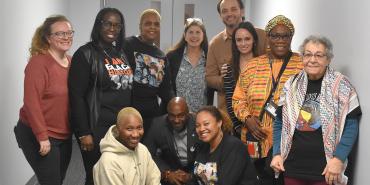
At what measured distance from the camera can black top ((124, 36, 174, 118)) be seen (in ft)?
9.87

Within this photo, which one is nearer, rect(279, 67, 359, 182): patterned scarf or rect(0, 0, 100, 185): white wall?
rect(279, 67, 359, 182): patterned scarf

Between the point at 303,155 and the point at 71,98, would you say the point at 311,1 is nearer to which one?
the point at 303,155

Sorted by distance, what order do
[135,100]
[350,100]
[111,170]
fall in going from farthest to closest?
[135,100] → [111,170] → [350,100]

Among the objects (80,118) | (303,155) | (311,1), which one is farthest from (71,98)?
(311,1)

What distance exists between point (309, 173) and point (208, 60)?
1.29m

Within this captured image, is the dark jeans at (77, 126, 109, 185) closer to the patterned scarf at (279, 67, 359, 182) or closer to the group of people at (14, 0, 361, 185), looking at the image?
the group of people at (14, 0, 361, 185)

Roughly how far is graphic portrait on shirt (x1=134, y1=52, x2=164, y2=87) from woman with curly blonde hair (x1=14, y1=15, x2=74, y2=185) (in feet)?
1.56

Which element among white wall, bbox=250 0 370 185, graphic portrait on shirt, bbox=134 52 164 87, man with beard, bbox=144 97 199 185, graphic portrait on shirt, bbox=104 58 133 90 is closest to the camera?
white wall, bbox=250 0 370 185

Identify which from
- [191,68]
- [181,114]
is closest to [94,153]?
[181,114]

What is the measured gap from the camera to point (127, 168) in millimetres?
2498

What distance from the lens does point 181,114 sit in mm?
2818

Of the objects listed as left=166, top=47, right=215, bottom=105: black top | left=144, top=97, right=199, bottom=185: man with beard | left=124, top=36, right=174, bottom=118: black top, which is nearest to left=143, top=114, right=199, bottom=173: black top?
left=144, top=97, right=199, bottom=185: man with beard

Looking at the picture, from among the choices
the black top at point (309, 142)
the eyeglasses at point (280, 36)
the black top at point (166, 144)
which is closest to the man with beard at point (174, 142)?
the black top at point (166, 144)

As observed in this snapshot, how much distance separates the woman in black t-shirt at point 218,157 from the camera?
2518 millimetres
